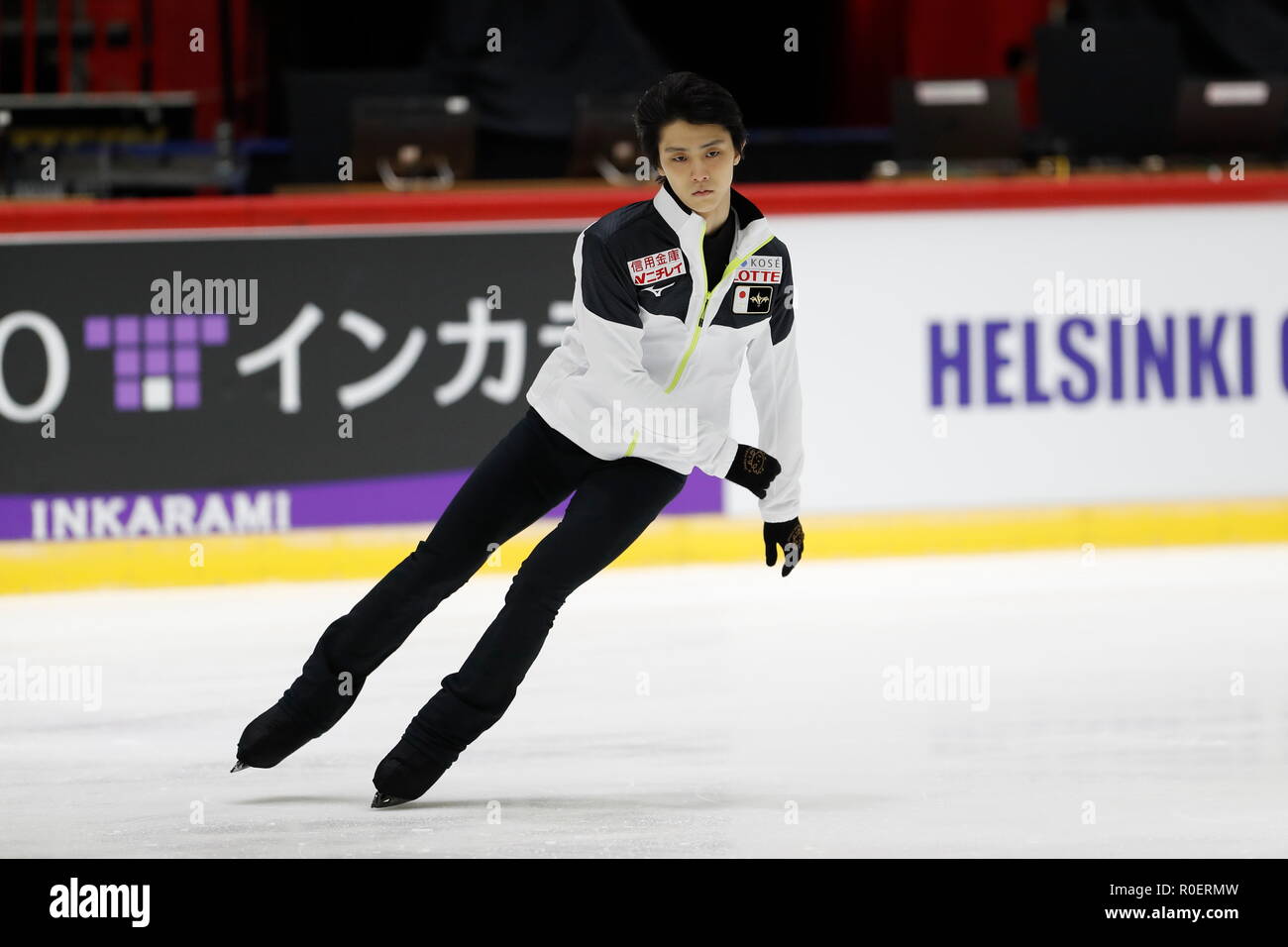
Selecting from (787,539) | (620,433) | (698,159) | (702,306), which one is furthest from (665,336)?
(787,539)

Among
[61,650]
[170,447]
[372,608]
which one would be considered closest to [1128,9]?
[170,447]

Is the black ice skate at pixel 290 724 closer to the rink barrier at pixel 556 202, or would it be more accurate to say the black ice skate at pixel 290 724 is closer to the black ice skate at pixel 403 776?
the black ice skate at pixel 403 776

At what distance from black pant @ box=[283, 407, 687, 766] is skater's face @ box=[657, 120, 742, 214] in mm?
548

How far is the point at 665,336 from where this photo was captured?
3.38m

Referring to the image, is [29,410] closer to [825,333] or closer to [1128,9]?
[825,333]

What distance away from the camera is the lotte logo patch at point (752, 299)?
337 cm

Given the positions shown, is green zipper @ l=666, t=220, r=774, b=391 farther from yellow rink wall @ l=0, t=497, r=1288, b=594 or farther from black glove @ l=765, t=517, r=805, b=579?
yellow rink wall @ l=0, t=497, r=1288, b=594

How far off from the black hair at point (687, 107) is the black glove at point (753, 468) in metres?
0.58

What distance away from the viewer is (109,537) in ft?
20.8

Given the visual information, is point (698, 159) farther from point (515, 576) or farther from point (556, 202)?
point (556, 202)

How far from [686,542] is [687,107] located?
358 cm

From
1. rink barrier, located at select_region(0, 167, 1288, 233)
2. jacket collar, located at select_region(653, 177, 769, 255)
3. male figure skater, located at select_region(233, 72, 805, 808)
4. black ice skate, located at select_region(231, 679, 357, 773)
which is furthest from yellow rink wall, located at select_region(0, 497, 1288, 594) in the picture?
jacket collar, located at select_region(653, 177, 769, 255)

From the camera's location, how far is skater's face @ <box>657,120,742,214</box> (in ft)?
10.7

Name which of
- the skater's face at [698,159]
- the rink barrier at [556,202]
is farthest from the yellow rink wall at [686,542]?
the skater's face at [698,159]
